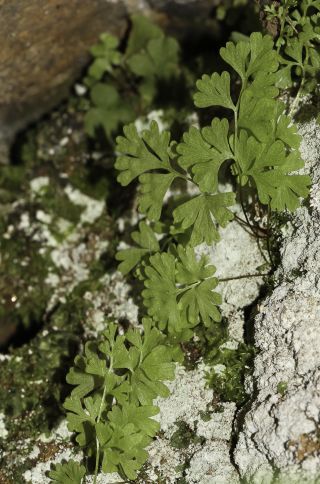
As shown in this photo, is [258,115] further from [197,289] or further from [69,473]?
[69,473]

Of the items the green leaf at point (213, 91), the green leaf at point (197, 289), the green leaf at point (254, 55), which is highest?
the green leaf at point (254, 55)

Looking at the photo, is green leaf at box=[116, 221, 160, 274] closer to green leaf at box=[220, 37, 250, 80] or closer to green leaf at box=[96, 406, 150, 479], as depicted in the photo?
green leaf at box=[96, 406, 150, 479]

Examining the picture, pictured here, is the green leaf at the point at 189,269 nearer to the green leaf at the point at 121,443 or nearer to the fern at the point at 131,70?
the green leaf at the point at 121,443

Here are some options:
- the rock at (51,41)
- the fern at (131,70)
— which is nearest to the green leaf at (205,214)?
the fern at (131,70)

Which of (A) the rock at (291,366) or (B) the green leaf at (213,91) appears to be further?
(B) the green leaf at (213,91)

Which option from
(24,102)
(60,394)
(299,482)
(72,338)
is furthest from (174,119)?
(299,482)

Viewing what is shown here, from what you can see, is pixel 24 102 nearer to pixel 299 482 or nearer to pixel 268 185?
pixel 268 185

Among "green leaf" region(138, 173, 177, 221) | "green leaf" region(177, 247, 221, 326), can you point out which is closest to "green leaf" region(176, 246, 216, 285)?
"green leaf" region(177, 247, 221, 326)

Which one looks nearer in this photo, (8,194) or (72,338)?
(72,338)
